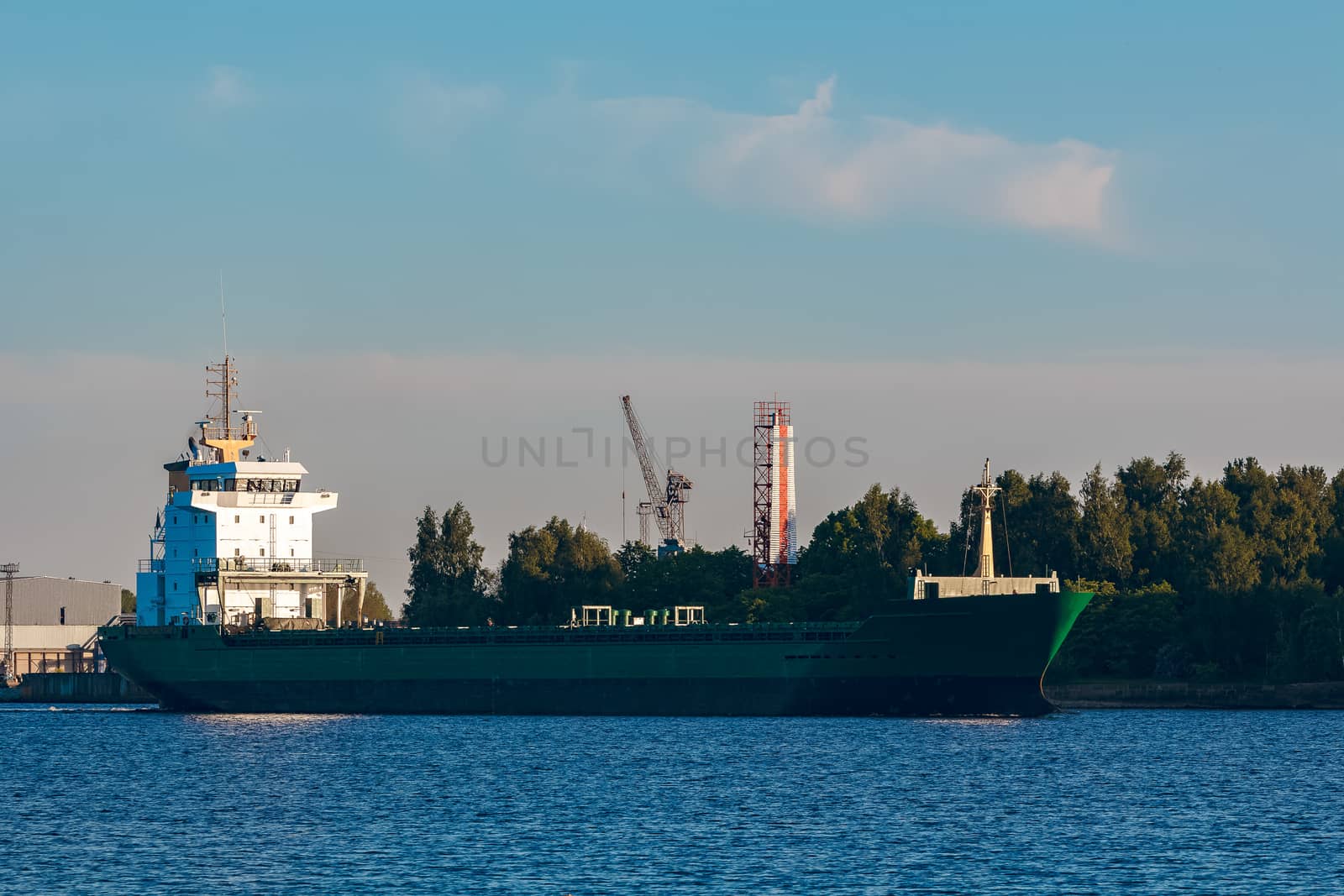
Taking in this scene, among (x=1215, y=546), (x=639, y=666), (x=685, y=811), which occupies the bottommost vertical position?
(x=685, y=811)

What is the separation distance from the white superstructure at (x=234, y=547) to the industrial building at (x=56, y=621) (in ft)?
165

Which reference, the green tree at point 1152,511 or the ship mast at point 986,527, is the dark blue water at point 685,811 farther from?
the green tree at point 1152,511

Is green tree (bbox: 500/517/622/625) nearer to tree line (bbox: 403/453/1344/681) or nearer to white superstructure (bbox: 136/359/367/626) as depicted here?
tree line (bbox: 403/453/1344/681)

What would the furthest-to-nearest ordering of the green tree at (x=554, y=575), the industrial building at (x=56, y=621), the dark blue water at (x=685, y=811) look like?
the industrial building at (x=56, y=621) → the green tree at (x=554, y=575) → the dark blue water at (x=685, y=811)

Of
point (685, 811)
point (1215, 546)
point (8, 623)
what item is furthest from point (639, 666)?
point (8, 623)

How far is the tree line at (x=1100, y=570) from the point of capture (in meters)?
97.2

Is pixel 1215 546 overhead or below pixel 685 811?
overhead

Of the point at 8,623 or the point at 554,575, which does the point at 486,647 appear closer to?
the point at 554,575

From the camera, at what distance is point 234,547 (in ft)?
303

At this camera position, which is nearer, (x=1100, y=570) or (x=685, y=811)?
(x=685, y=811)

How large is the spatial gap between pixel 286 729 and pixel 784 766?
28.2 m

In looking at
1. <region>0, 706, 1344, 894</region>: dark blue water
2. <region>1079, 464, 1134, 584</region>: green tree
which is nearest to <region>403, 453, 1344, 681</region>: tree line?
<region>1079, 464, 1134, 584</region>: green tree

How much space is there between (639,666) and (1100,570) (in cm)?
3801

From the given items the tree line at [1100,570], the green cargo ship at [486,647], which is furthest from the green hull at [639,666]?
the tree line at [1100,570]
